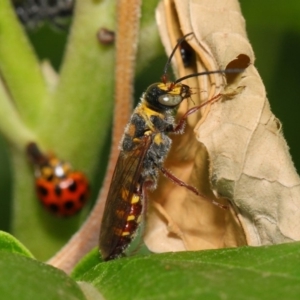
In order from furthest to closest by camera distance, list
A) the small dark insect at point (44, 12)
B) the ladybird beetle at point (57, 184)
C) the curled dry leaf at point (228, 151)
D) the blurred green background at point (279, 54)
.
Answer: the small dark insect at point (44, 12) < the blurred green background at point (279, 54) < the ladybird beetle at point (57, 184) < the curled dry leaf at point (228, 151)

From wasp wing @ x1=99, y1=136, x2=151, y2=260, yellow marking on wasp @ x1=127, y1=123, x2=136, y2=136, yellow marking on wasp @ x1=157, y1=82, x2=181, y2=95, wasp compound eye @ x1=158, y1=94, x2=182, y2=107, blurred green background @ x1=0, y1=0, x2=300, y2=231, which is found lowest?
blurred green background @ x1=0, y1=0, x2=300, y2=231

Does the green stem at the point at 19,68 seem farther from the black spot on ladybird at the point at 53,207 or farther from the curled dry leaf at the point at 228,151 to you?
the curled dry leaf at the point at 228,151

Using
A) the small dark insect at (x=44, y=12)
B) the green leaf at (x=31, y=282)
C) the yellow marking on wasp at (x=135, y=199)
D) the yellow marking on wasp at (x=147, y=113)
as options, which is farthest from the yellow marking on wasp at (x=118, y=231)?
the small dark insect at (x=44, y=12)

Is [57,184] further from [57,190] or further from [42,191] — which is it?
[42,191]

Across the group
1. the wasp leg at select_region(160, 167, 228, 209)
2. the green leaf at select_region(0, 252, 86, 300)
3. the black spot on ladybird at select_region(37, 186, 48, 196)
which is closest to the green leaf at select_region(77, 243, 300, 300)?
the green leaf at select_region(0, 252, 86, 300)

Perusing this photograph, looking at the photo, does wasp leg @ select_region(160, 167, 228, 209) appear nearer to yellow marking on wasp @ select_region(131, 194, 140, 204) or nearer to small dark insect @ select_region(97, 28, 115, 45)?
yellow marking on wasp @ select_region(131, 194, 140, 204)

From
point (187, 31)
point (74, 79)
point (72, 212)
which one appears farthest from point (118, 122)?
point (72, 212)
